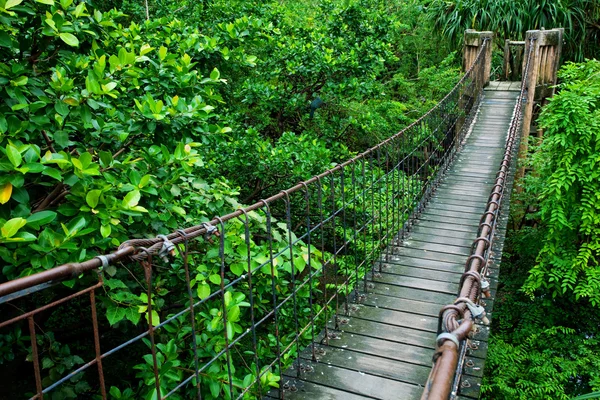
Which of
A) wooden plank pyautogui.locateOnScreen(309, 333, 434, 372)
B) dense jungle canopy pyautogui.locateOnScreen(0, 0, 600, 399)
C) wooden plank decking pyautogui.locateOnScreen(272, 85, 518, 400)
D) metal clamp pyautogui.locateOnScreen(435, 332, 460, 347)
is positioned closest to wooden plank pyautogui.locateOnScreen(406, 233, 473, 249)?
wooden plank decking pyautogui.locateOnScreen(272, 85, 518, 400)

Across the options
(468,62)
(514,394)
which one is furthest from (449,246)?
(468,62)

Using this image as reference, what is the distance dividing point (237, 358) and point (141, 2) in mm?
4374

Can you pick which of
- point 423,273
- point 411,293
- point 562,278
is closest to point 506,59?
point 562,278

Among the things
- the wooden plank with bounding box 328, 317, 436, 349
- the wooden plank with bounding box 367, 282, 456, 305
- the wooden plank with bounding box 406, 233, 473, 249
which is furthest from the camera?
the wooden plank with bounding box 406, 233, 473, 249

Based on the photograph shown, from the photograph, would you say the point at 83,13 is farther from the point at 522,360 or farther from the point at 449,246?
the point at 522,360

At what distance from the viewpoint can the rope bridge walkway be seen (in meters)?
1.60

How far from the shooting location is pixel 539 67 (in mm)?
8984

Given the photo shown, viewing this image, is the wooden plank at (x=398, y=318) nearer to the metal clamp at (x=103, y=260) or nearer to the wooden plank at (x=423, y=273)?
the wooden plank at (x=423, y=273)

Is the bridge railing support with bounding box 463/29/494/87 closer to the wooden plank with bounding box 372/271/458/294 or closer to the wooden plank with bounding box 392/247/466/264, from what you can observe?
the wooden plank with bounding box 392/247/466/264

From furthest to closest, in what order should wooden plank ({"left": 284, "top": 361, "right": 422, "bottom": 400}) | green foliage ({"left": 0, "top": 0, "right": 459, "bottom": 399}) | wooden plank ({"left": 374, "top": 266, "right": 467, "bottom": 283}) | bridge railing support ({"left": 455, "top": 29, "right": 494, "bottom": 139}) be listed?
bridge railing support ({"left": 455, "top": 29, "right": 494, "bottom": 139}), wooden plank ({"left": 374, "top": 266, "right": 467, "bottom": 283}), wooden plank ({"left": 284, "top": 361, "right": 422, "bottom": 400}), green foliage ({"left": 0, "top": 0, "right": 459, "bottom": 399})

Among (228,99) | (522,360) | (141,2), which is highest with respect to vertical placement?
(141,2)

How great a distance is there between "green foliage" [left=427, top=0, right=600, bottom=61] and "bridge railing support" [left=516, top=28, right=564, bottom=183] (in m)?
1.54

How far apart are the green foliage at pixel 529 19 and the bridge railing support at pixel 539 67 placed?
5.06 ft

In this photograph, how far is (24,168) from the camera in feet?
5.40
